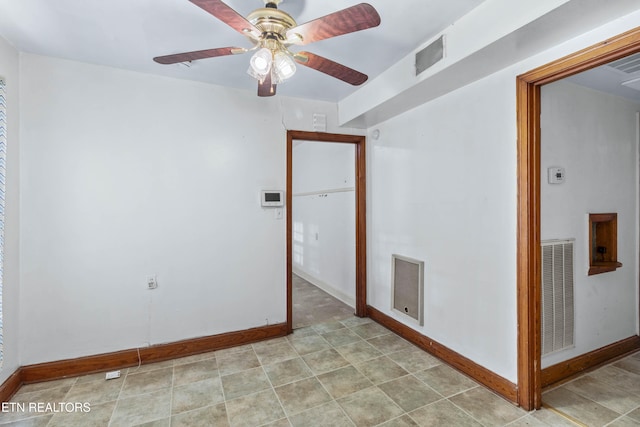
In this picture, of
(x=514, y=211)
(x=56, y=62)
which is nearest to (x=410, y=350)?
(x=514, y=211)

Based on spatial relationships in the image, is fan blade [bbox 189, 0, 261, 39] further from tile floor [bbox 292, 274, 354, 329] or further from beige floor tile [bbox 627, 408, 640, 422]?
beige floor tile [bbox 627, 408, 640, 422]

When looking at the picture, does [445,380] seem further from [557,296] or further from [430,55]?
[430,55]

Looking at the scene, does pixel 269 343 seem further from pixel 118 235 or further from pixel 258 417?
pixel 118 235

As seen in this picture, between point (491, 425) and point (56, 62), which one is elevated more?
point (56, 62)

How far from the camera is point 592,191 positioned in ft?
8.39

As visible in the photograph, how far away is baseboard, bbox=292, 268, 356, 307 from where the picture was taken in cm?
415

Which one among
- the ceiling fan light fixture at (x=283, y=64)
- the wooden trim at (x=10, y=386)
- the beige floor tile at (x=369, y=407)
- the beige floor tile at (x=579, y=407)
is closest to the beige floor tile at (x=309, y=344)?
the beige floor tile at (x=369, y=407)

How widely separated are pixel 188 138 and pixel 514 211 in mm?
2782

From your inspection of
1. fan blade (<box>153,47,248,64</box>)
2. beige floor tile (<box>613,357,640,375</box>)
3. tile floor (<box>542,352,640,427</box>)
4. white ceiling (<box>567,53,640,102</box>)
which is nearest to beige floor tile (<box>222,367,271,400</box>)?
tile floor (<box>542,352,640,427</box>)

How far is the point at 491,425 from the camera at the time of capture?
6.08 feet

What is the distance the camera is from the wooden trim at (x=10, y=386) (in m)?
→ 2.09

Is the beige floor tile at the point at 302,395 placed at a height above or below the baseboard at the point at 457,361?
below

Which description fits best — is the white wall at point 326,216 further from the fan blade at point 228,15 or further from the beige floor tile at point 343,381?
the fan blade at point 228,15

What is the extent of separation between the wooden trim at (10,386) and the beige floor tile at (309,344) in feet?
6.95
